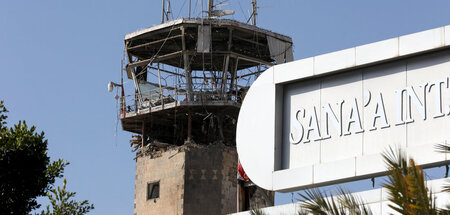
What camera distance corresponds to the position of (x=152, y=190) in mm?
60938

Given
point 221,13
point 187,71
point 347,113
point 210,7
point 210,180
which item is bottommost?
point 347,113

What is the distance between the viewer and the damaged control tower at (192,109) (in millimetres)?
59094

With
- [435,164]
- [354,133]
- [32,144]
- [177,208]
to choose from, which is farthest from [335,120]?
[177,208]

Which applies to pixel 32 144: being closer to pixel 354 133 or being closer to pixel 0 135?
pixel 0 135

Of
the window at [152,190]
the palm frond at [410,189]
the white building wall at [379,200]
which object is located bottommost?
the palm frond at [410,189]

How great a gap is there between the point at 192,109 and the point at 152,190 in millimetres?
5587

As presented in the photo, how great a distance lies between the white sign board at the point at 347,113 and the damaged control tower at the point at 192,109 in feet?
85.6

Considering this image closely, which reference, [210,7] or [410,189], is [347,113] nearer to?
[410,189]

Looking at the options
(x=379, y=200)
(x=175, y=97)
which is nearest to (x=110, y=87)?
(x=175, y=97)

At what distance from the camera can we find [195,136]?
2463 inches

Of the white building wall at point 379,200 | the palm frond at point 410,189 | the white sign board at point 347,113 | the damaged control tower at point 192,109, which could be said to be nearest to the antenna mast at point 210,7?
the damaged control tower at point 192,109

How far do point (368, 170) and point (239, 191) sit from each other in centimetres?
1110

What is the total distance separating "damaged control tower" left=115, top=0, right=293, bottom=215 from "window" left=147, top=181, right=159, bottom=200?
59 millimetres

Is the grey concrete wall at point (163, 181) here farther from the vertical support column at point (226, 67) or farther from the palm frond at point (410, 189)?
the palm frond at point (410, 189)
